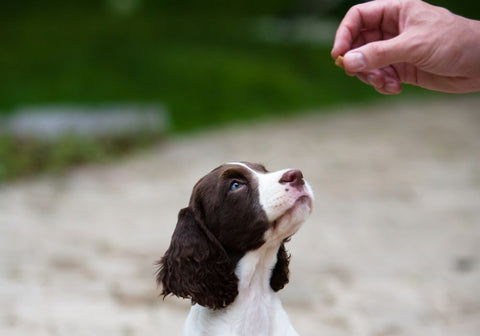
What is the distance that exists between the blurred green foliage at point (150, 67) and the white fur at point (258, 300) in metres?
6.85

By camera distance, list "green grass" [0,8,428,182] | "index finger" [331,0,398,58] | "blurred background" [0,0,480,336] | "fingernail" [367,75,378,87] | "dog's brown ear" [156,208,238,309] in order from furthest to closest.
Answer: "green grass" [0,8,428,182] < "blurred background" [0,0,480,336] < "fingernail" [367,75,378,87] < "index finger" [331,0,398,58] < "dog's brown ear" [156,208,238,309]

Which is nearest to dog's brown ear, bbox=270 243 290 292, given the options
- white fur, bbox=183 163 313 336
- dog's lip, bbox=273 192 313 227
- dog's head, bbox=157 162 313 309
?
white fur, bbox=183 163 313 336

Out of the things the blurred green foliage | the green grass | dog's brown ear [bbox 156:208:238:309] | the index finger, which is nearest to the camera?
dog's brown ear [bbox 156:208:238:309]

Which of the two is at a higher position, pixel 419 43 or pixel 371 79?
pixel 419 43

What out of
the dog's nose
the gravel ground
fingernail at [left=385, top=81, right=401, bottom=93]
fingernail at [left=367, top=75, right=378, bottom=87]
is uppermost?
fingernail at [left=367, top=75, right=378, bottom=87]

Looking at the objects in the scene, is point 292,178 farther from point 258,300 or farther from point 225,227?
point 258,300

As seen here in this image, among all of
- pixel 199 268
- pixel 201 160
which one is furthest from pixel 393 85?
pixel 201 160

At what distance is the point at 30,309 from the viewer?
19.1 ft

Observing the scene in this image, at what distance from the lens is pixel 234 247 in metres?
3.79

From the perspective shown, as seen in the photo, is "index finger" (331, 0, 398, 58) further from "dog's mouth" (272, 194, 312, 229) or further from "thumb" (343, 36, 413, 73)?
"dog's mouth" (272, 194, 312, 229)

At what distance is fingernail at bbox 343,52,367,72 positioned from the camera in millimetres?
3688

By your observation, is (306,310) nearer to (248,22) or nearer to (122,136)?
(122,136)

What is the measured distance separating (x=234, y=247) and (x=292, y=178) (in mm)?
489

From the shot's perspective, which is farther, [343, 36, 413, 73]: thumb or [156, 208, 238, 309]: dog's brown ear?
[156, 208, 238, 309]: dog's brown ear
